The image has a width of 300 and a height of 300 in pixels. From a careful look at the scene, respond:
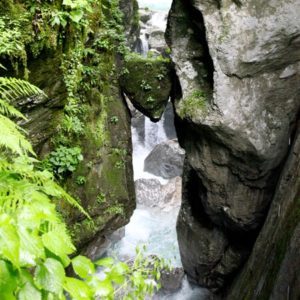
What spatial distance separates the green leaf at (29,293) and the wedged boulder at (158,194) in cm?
1126

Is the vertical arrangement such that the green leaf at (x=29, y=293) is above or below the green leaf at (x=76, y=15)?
below

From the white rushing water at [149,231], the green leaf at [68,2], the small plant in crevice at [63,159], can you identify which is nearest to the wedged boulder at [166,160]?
the white rushing water at [149,231]

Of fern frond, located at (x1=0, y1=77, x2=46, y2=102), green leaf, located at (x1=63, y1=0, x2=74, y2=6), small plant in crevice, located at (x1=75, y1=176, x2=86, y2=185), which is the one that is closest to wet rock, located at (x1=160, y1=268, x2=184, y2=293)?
small plant in crevice, located at (x1=75, y1=176, x2=86, y2=185)

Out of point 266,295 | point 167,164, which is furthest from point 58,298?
point 167,164

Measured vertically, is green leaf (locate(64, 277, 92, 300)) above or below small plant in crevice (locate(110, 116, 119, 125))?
above

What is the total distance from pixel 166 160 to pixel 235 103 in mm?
8381

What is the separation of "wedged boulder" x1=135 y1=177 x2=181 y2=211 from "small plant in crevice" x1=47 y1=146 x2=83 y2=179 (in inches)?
268

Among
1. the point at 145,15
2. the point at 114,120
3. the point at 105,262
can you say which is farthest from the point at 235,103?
the point at 145,15

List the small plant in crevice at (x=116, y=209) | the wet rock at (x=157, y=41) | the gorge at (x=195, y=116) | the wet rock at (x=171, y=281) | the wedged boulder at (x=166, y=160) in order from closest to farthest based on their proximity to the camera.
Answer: the gorge at (x=195, y=116) < the small plant in crevice at (x=116, y=209) < the wet rock at (x=171, y=281) < the wedged boulder at (x=166, y=160) < the wet rock at (x=157, y=41)

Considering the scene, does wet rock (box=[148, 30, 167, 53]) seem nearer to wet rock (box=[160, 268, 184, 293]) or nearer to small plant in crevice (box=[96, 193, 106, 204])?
wet rock (box=[160, 268, 184, 293])

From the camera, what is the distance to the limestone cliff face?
5.70 m

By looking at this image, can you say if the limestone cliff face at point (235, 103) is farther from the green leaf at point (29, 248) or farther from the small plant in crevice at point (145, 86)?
the green leaf at point (29, 248)

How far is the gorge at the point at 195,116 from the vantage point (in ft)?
16.7

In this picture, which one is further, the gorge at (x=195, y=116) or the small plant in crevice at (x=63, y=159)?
the small plant in crevice at (x=63, y=159)
